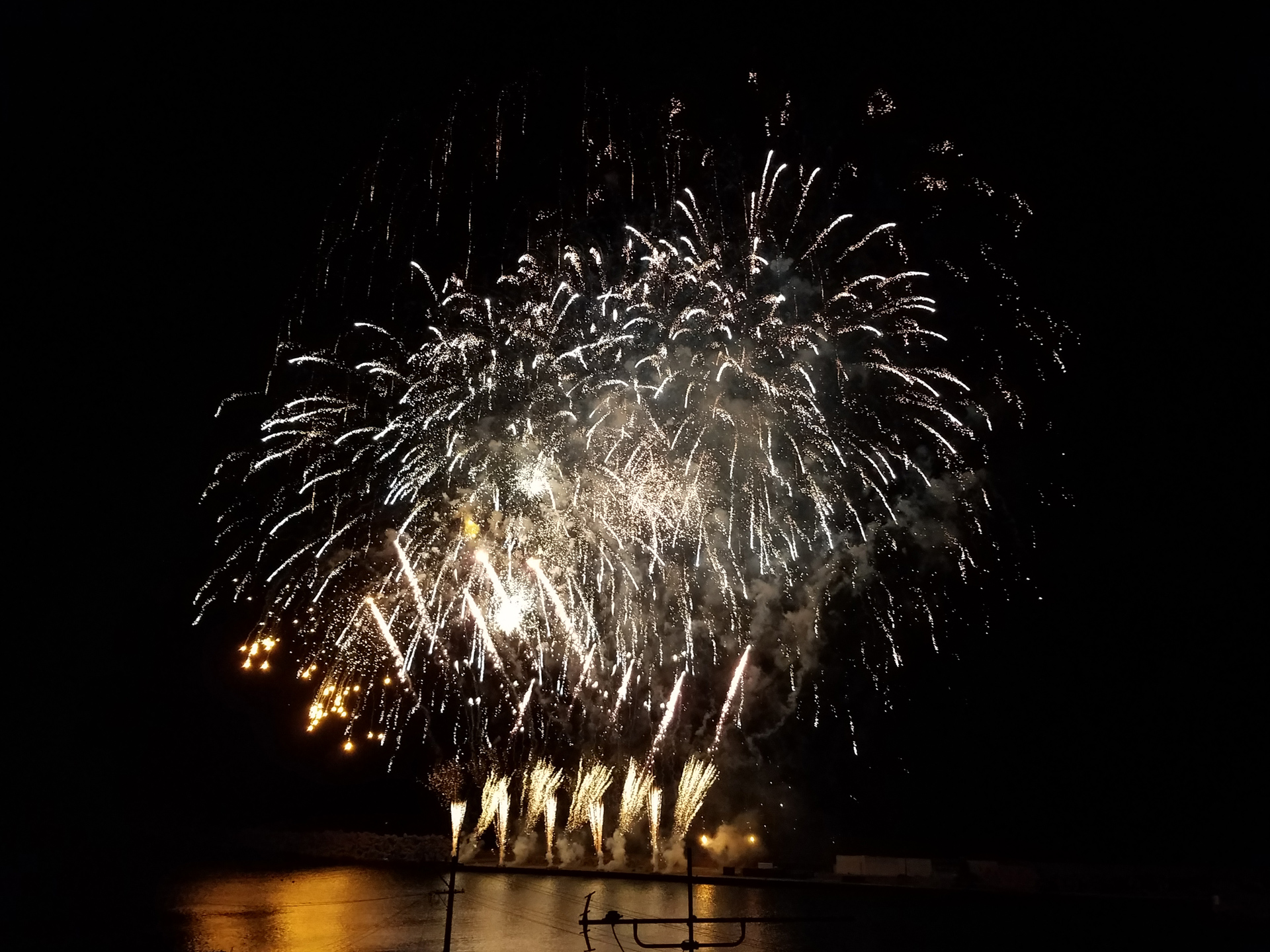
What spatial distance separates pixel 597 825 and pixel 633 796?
1.86 metres

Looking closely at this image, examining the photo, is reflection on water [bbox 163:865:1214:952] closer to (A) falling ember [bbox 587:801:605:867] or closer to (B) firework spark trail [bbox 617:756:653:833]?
(A) falling ember [bbox 587:801:605:867]

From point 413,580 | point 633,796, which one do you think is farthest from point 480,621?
point 633,796

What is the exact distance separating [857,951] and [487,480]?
39.7ft

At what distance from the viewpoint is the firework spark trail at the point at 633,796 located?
33625mm

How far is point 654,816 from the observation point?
3316cm

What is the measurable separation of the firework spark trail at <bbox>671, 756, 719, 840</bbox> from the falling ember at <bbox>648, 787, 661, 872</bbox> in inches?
32.7

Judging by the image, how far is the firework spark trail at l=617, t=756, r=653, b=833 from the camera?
33.6m

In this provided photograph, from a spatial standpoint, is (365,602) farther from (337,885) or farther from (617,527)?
(337,885)

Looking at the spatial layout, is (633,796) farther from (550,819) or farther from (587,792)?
(550,819)

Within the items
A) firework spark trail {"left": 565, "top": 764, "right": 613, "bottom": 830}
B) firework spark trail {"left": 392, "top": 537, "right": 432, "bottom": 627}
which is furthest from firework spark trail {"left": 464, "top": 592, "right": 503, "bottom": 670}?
firework spark trail {"left": 565, "top": 764, "right": 613, "bottom": 830}

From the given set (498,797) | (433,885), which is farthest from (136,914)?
(498,797)

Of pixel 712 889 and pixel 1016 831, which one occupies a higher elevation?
pixel 1016 831

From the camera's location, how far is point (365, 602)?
57.2 ft

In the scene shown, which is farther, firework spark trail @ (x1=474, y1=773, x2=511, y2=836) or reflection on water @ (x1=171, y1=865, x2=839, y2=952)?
firework spark trail @ (x1=474, y1=773, x2=511, y2=836)
